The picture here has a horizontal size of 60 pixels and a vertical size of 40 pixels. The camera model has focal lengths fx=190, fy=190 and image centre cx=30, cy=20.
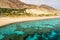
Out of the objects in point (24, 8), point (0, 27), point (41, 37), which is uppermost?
point (24, 8)

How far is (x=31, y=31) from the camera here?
3078 millimetres

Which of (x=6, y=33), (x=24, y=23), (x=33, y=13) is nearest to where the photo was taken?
(x=6, y=33)

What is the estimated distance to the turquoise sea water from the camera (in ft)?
9.78

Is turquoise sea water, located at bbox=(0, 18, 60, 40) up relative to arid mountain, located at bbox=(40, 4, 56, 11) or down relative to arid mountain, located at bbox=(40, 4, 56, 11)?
down

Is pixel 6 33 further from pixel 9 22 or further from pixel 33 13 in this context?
pixel 33 13

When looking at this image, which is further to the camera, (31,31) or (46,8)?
(46,8)

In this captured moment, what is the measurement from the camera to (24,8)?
3334 mm

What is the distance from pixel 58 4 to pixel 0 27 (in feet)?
3.81

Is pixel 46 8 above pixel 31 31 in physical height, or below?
above

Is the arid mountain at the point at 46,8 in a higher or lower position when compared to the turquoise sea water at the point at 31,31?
higher

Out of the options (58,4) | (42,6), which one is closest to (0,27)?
(42,6)

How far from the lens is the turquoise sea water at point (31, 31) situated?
298 centimetres

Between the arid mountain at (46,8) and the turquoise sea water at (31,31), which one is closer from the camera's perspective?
the turquoise sea water at (31,31)

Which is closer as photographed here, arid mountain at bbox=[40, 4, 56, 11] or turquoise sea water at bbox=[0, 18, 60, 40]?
turquoise sea water at bbox=[0, 18, 60, 40]
